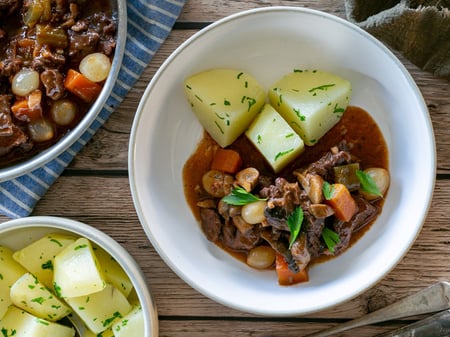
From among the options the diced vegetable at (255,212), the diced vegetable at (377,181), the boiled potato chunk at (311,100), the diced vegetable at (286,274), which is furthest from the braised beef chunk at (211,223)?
the diced vegetable at (377,181)

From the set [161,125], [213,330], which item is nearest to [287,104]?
[161,125]

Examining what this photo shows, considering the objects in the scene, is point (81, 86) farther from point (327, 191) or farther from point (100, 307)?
point (327, 191)

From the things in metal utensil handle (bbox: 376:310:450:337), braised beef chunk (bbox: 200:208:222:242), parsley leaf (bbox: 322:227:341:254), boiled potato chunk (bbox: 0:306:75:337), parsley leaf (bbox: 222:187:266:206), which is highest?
parsley leaf (bbox: 222:187:266:206)

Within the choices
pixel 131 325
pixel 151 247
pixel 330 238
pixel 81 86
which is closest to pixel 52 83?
pixel 81 86

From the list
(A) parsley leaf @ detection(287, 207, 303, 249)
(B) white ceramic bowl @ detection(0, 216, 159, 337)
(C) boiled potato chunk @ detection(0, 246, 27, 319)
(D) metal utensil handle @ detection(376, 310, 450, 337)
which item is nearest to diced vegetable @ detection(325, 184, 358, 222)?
(A) parsley leaf @ detection(287, 207, 303, 249)

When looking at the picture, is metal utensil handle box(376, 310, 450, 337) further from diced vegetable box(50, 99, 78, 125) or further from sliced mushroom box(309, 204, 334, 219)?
diced vegetable box(50, 99, 78, 125)

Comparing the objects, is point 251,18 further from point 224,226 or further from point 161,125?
point 224,226
